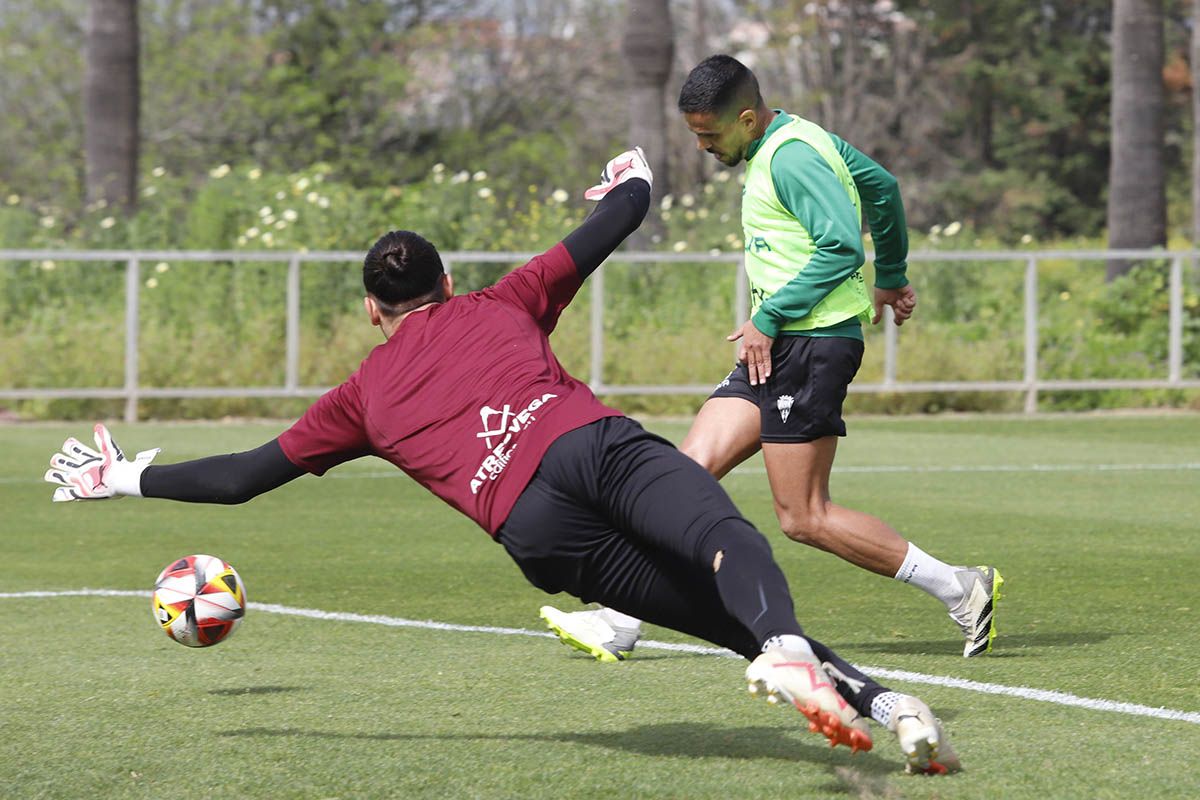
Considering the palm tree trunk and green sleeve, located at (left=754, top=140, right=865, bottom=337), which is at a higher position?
the palm tree trunk

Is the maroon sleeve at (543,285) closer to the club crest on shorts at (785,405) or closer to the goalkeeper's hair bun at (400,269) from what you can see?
the goalkeeper's hair bun at (400,269)

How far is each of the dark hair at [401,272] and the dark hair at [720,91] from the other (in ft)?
5.03

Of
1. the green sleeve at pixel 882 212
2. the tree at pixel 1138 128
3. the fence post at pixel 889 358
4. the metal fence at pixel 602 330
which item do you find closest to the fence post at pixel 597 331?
the metal fence at pixel 602 330

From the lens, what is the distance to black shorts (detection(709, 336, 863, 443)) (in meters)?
6.55

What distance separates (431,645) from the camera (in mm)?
7133

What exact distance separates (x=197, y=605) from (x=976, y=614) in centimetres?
258

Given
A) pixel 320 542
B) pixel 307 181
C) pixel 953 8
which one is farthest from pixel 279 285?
pixel 953 8

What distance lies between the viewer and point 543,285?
5379 mm

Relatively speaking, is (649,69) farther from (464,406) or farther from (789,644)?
(789,644)

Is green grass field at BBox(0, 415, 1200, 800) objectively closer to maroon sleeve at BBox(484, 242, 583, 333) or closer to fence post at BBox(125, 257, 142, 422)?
maroon sleeve at BBox(484, 242, 583, 333)

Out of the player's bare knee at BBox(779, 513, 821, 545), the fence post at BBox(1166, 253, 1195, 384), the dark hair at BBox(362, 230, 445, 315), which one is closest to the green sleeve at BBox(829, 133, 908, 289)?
the player's bare knee at BBox(779, 513, 821, 545)

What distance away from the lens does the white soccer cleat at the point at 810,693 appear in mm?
4242

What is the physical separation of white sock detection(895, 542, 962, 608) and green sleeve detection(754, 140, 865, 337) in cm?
100

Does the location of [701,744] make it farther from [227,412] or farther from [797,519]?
[227,412]
